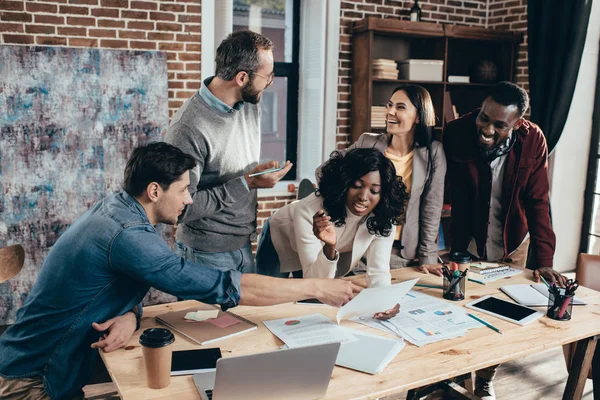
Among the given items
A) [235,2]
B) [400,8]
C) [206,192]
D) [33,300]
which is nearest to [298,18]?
[235,2]

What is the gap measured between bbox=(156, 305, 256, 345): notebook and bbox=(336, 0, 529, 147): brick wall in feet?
10.2

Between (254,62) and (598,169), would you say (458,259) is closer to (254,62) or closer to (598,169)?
(254,62)

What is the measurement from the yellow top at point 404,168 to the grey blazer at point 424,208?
0.04 meters

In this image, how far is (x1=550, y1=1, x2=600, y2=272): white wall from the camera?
472 cm

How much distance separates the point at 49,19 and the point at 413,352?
10.6ft

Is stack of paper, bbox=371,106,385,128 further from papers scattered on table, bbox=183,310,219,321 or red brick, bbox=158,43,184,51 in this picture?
papers scattered on table, bbox=183,310,219,321

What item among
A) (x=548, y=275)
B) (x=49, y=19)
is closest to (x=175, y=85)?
(x=49, y=19)

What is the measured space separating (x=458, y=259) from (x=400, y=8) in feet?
10.4

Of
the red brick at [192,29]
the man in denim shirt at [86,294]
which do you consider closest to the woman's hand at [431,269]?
the man in denim shirt at [86,294]

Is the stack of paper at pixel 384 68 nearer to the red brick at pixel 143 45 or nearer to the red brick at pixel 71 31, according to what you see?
the red brick at pixel 143 45

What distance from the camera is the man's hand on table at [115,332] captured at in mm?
1636

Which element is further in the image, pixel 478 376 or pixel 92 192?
pixel 92 192

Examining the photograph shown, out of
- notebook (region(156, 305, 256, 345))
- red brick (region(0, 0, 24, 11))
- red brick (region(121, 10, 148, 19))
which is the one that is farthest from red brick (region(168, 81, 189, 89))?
notebook (region(156, 305, 256, 345))

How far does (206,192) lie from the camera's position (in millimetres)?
2275
